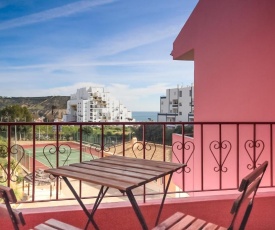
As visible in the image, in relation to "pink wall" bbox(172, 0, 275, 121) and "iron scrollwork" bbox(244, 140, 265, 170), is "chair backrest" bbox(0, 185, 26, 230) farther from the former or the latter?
"pink wall" bbox(172, 0, 275, 121)

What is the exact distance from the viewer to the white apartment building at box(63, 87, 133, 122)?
222 feet

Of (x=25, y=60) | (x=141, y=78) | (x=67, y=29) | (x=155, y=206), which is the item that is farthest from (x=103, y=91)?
(x=155, y=206)

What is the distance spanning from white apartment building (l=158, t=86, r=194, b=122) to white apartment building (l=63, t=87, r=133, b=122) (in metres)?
15.2

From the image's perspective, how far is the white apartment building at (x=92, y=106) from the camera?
67.6 metres

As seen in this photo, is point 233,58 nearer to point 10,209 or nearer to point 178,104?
point 10,209

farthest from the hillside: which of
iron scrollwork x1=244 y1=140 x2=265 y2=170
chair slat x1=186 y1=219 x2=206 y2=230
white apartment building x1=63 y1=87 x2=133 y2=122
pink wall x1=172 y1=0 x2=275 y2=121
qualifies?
chair slat x1=186 y1=219 x2=206 y2=230

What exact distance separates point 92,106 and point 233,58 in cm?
6387

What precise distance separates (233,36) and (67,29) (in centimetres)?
4396

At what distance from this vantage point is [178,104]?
5281 cm

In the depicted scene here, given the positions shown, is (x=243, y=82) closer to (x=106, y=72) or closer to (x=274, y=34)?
(x=274, y=34)

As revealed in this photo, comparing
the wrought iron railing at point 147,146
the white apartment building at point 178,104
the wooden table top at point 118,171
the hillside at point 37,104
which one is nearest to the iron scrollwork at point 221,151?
the wrought iron railing at point 147,146

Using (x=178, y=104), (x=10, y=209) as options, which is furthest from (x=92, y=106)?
(x=10, y=209)

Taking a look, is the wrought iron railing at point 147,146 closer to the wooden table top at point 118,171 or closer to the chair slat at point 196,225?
the wooden table top at point 118,171

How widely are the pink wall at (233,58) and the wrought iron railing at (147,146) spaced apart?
34 cm
